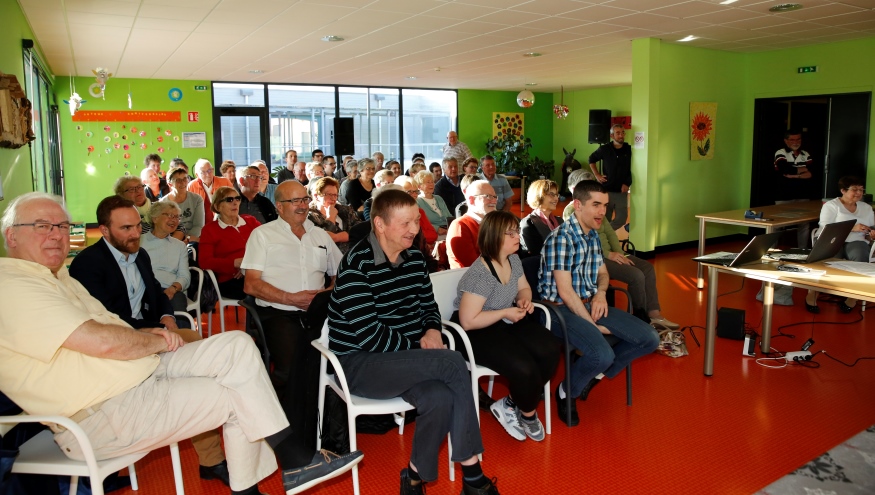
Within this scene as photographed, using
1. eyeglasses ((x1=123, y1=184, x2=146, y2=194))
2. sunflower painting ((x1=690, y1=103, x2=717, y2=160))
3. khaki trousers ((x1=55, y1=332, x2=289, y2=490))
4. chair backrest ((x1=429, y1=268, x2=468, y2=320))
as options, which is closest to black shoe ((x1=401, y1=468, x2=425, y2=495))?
khaki trousers ((x1=55, y1=332, x2=289, y2=490))

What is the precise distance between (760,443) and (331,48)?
7176 millimetres

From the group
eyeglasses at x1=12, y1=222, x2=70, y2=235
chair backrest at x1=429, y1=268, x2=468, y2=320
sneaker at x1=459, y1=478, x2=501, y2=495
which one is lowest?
sneaker at x1=459, y1=478, x2=501, y2=495

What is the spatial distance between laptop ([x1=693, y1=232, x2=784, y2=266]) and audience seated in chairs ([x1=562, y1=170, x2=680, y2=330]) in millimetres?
839

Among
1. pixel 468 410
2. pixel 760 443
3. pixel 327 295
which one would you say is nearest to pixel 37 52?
pixel 327 295

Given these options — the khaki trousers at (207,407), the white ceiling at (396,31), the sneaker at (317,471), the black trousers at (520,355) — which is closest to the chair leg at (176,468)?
the khaki trousers at (207,407)

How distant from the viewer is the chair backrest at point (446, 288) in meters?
3.40

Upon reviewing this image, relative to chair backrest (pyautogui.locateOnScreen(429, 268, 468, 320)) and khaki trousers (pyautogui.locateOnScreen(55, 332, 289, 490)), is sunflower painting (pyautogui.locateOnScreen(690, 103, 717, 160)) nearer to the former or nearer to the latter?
chair backrest (pyautogui.locateOnScreen(429, 268, 468, 320))

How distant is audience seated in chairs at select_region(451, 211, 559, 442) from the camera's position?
3.10 m

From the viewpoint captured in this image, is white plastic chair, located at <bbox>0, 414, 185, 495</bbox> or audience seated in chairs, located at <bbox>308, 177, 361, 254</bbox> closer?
white plastic chair, located at <bbox>0, 414, 185, 495</bbox>

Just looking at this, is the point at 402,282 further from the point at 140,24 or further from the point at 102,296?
the point at 140,24

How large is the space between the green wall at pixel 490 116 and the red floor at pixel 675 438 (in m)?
11.8

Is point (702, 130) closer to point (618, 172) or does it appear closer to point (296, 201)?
point (618, 172)

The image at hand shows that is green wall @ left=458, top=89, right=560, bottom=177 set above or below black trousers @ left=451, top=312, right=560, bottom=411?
above

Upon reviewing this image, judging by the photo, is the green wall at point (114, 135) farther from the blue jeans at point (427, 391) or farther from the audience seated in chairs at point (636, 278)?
the blue jeans at point (427, 391)
